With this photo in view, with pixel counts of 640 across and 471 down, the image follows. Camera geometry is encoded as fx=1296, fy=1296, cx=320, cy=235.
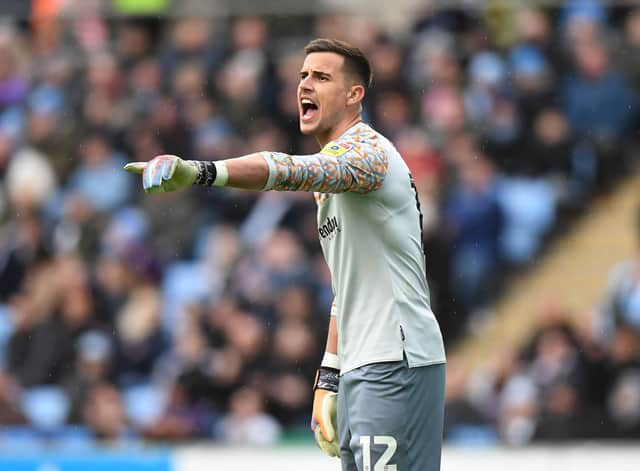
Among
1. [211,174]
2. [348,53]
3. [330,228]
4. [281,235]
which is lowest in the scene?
[281,235]

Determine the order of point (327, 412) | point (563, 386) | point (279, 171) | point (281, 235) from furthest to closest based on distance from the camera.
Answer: point (281, 235)
point (563, 386)
point (327, 412)
point (279, 171)

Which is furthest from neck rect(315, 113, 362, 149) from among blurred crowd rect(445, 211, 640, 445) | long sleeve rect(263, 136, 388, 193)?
blurred crowd rect(445, 211, 640, 445)

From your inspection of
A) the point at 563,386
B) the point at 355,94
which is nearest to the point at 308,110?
the point at 355,94

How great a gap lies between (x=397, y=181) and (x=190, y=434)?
6.14m

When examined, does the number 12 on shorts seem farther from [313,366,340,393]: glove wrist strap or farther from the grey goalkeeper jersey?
[313,366,340,393]: glove wrist strap

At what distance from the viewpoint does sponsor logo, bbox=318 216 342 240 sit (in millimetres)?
5590

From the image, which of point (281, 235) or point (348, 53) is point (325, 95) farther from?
point (281, 235)

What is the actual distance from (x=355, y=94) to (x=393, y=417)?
142 cm

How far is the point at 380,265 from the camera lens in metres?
5.51

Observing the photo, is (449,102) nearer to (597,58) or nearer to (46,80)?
(597,58)

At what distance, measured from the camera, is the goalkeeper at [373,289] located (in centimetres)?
543

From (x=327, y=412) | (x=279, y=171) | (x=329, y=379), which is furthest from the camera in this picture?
(x=329, y=379)

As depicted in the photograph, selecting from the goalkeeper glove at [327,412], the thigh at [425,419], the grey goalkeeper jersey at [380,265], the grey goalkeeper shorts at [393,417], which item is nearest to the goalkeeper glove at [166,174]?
the grey goalkeeper jersey at [380,265]

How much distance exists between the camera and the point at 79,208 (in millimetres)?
13273
